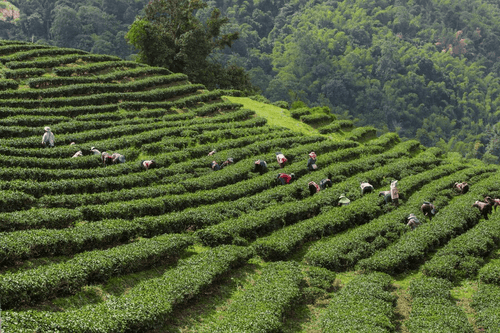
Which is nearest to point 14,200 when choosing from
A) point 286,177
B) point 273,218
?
point 273,218

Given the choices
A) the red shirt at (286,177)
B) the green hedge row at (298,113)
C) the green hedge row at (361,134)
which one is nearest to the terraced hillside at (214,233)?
the red shirt at (286,177)

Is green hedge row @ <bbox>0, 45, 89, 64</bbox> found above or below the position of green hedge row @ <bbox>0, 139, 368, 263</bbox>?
above

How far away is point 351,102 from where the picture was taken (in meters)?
152

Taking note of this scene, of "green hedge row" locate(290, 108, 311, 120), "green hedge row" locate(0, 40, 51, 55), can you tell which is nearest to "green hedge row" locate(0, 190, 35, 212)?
"green hedge row" locate(0, 40, 51, 55)

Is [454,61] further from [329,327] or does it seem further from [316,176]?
[329,327]

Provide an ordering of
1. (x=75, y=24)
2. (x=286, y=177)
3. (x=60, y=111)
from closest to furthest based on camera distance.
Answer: (x=286, y=177) < (x=60, y=111) < (x=75, y=24)

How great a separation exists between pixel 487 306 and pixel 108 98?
32139 mm

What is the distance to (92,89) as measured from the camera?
38.6 m

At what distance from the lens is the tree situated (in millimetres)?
52156

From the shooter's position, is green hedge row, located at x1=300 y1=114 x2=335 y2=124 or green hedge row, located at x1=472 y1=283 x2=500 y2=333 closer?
green hedge row, located at x1=472 y1=283 x2=500 y2=333

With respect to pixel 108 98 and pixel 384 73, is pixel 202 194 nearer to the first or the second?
pixel 108 98

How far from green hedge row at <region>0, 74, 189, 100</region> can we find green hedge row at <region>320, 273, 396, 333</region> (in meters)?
29.1

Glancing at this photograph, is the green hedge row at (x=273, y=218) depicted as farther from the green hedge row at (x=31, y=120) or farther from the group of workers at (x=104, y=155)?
the green hedge row at (x=31, y=120)

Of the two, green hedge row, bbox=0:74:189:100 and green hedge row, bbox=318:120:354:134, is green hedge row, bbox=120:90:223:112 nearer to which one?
green hedge row, bbox=0:74:189:100
